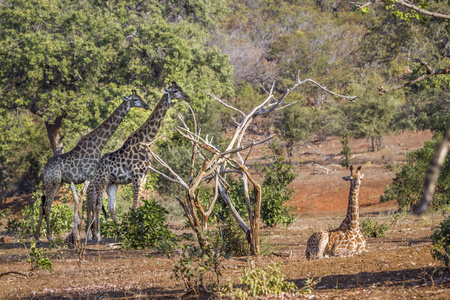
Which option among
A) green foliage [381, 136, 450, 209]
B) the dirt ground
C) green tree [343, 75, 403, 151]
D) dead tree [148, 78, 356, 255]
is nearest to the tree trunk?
the dirt ground

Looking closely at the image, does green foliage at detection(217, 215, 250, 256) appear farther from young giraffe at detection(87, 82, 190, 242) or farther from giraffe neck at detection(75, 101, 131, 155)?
giraffe neck at detection(75, 101, 131, 155)

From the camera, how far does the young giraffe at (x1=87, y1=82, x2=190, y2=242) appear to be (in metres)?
11.8

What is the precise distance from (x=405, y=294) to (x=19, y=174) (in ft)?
89.6

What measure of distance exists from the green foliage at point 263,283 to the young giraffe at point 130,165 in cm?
657

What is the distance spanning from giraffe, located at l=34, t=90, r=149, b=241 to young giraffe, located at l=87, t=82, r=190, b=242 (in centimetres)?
45

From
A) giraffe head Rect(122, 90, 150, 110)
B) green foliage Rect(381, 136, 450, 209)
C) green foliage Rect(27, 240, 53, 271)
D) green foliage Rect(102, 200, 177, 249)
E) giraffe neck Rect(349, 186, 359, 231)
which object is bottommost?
green foliage Rect(381, 136, 450, 209)

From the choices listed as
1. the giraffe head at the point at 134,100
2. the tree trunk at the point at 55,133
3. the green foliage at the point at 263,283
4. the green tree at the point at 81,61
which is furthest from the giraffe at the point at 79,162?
the tree trunk at the point at 55,133

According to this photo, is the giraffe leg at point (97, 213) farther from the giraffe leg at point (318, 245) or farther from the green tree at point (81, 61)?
the green tree at point (81, 61)

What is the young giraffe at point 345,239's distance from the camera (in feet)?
25.6

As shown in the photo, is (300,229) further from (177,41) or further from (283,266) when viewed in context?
(177,41)

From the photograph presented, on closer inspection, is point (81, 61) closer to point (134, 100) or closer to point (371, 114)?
point (134, 100)

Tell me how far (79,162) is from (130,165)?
4.75 ft

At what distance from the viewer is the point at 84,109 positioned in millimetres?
24031

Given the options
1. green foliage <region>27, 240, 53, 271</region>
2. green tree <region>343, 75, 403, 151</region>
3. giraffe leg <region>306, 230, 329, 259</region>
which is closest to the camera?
giraffe leg <region>306, 230, 329, 259</region>
